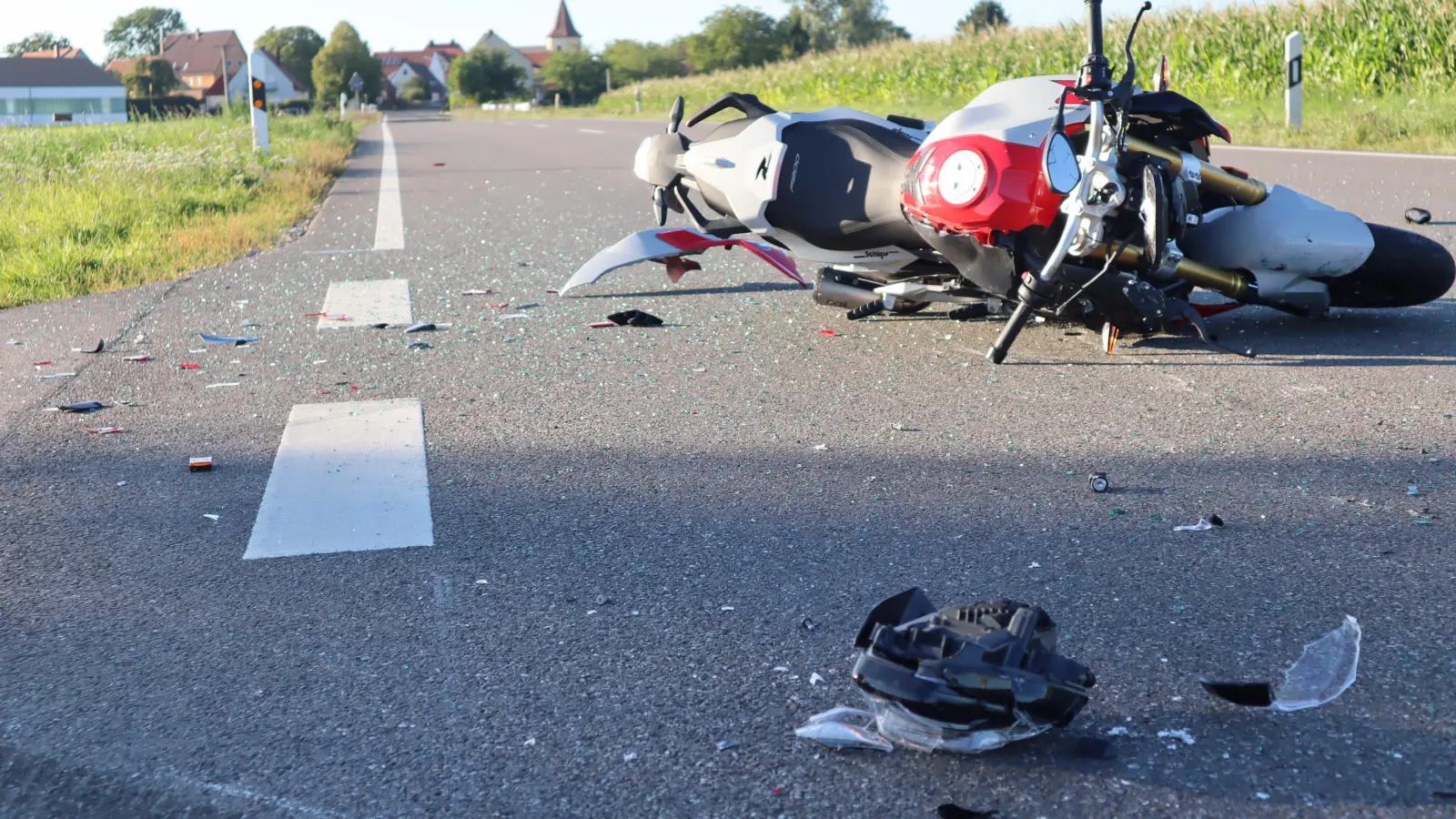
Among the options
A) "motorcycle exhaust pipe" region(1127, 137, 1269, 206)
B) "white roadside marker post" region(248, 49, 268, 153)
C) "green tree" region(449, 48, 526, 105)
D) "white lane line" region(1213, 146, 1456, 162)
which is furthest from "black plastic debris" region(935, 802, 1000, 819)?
"green tree" region(449, 48, 526, 105)

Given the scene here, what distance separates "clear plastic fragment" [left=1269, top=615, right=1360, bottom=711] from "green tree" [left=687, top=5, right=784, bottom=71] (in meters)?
103

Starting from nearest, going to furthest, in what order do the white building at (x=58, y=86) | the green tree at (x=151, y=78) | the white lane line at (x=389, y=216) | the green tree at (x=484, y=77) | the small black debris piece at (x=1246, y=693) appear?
the small black debris piece at (x=1246, y=693)
the white lane line at (x=389, y=216)
the white building at (x=58, y=86)
the green tree at (x=151, y=78)
the green tree at (x=484, y=77)

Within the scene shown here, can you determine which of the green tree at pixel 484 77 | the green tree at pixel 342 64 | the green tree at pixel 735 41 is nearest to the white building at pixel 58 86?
the green tree at pixel 342 64

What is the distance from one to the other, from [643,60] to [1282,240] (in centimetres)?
11697

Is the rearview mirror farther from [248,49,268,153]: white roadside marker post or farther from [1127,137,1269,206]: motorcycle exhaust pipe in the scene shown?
[248,49,268,153]: white roadside marker post

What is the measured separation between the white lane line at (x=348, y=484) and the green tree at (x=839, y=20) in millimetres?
114925

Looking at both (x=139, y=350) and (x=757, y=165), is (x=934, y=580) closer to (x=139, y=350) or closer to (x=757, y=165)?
(x=757, y=165)

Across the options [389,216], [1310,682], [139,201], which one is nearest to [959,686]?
[1310,682]

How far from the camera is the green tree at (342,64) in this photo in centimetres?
11181

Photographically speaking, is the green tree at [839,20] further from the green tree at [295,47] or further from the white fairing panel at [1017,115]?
the white fairing panel at [1017,115]

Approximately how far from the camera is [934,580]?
9.07 ft

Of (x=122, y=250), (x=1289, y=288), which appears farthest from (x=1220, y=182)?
(x=122, y=250)

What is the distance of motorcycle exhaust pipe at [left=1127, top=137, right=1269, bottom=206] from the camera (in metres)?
4.56

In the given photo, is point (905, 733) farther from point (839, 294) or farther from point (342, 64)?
point (342, 64)
